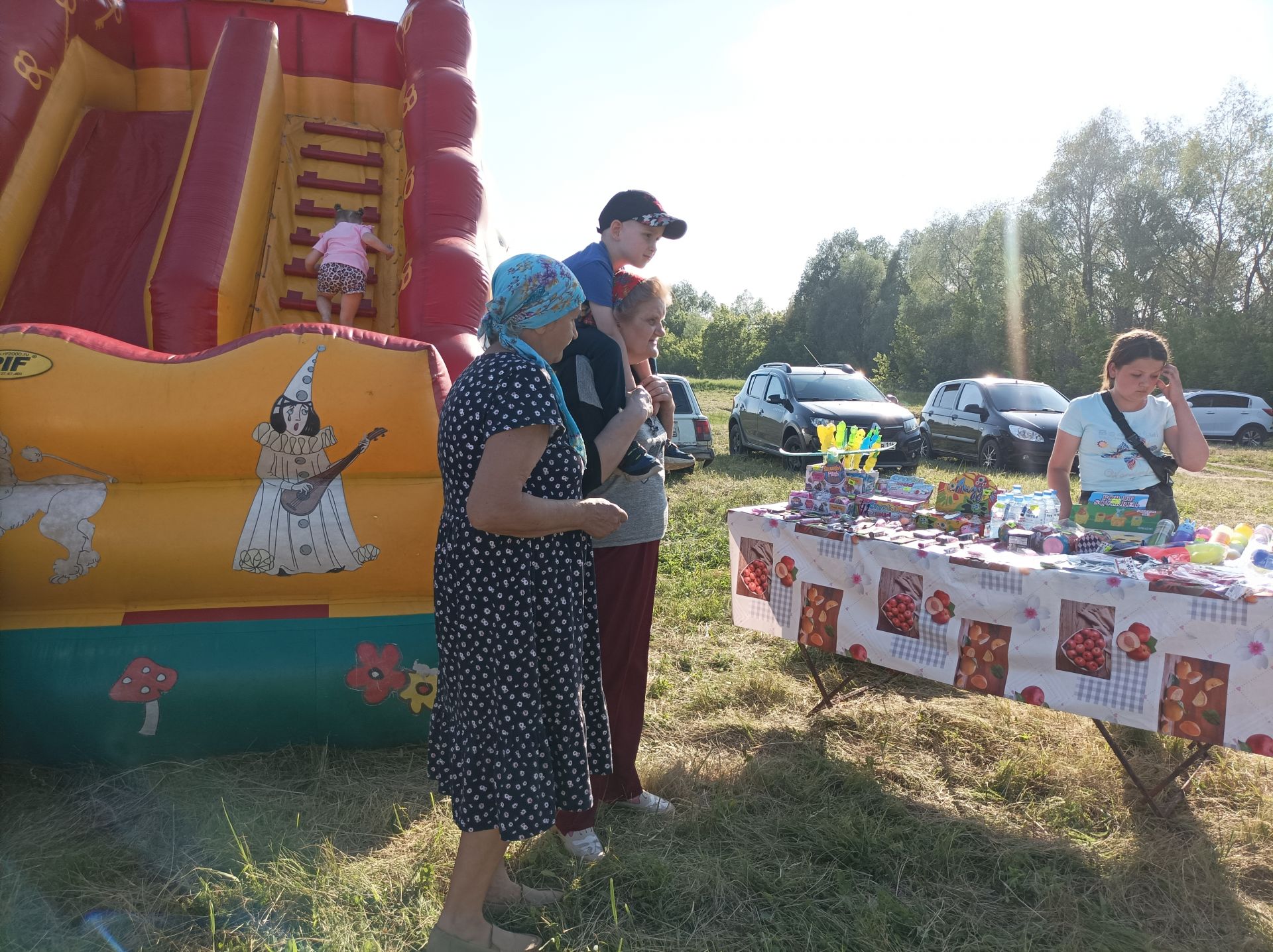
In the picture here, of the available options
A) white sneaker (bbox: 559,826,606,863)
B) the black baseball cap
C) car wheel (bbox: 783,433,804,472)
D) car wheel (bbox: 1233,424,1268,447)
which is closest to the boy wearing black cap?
the black baseball cap

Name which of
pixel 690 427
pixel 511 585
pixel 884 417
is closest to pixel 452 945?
pixel 511 585

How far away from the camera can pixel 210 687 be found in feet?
10.0

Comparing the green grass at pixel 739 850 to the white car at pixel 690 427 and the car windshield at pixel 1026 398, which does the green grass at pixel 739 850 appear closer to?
the white car at pixel 690 427

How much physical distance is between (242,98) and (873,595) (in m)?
4.79

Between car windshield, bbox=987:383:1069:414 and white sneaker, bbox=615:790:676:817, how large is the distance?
10.3 meters

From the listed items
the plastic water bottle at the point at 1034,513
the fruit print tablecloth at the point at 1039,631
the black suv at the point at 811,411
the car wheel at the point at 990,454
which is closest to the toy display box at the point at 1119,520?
the plastic water bottle at the point at 1034,513

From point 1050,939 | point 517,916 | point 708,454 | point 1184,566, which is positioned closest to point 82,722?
point 517,916

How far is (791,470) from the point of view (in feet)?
37.0

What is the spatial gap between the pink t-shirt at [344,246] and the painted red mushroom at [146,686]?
3.26 metres

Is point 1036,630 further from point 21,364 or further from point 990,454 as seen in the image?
point 990,454

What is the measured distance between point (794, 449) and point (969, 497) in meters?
7.34

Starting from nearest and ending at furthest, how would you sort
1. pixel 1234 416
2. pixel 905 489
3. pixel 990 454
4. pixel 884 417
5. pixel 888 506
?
pixel 888 506 < pixel 905 489 < pixel 884 417 < pixel 990 454 < pixel 1234 416

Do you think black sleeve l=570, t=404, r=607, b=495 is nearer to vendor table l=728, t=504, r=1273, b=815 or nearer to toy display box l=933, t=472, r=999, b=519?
vendor table l=728, t=504, r=1273, b=815

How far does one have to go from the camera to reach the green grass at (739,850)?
7.72 feet
